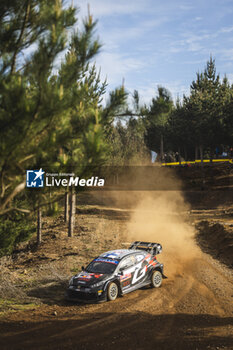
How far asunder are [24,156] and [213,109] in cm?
4145

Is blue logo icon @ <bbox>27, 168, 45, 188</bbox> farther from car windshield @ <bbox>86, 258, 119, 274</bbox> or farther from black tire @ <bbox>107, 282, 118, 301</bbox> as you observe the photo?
car windshield @ <bbox>86, 258, 119, 274</bbox>

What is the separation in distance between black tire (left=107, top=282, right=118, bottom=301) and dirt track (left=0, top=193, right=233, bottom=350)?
242 millimetres

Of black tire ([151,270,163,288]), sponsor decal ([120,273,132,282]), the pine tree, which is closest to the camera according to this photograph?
the pine tree

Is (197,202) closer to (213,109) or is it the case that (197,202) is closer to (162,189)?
(162,189)

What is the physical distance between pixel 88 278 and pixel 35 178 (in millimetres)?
6508

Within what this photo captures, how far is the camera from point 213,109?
45344 millimetres

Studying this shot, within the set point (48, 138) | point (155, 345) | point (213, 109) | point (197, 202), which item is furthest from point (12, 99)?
point (213, 109)

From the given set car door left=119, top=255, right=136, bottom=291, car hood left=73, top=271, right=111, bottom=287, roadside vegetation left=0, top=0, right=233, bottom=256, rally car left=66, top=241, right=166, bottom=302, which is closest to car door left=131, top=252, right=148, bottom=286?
rally car left=66, top=241, right=166, bottom=302

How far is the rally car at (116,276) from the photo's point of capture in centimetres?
1309

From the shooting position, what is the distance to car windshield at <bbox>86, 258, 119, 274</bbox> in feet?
45.5

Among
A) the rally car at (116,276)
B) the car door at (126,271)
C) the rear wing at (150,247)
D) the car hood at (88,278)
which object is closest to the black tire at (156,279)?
the rally car at (116,276)

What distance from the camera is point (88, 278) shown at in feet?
44.3

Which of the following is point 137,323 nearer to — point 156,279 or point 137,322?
point 137,322

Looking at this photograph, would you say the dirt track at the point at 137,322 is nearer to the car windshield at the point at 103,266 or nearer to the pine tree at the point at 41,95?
the car windshield at the point at 103,266
